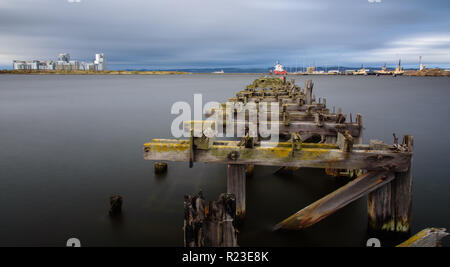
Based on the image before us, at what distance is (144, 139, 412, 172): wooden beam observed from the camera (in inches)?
191

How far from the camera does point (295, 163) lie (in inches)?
195

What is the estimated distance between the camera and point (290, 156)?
16.2 ft

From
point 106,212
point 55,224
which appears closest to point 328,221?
point 106,212

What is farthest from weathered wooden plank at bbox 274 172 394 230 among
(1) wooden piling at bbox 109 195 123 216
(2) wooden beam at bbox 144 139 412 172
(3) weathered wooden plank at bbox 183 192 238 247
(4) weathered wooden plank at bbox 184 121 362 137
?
(1) wooden piling at bbox 109 195 123 216

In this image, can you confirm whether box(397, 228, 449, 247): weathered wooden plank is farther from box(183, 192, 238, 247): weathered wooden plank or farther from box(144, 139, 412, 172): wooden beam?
box(183, 192, 238, 247): weathered wooden plank

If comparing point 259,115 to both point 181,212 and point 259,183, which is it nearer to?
point 259,183

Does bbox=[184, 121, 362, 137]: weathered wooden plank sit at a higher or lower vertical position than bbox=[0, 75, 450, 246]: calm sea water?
higher

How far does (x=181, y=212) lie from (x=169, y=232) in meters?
0.89

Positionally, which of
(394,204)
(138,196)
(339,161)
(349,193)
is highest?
(339,161)

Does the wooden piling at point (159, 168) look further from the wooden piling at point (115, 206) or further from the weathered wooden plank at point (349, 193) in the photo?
the weathered wooden plank at point (349, 193)

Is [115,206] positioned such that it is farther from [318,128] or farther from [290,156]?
[318,128]

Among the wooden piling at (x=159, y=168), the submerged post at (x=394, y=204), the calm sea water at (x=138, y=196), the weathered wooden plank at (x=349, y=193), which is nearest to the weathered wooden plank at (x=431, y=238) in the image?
the weathered wooden plank at (x=349, y=193)

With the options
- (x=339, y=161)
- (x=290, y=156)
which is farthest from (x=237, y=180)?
(x=339, y=161)

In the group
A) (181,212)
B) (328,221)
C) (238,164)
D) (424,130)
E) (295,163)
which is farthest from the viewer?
(424,130)
